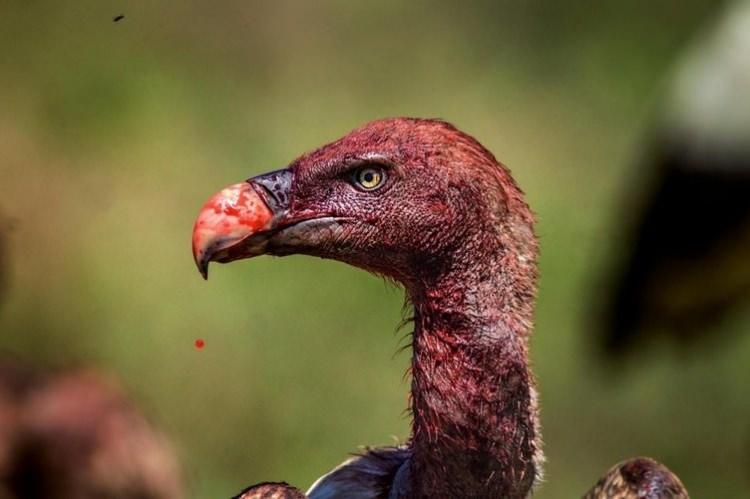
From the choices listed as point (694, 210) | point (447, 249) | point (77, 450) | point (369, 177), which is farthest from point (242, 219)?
point (694, 210)

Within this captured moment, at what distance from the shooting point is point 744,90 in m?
9.04

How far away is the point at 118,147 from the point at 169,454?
3.88 meters

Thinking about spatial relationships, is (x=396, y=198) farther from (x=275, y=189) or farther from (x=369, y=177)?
(x=275, y=189)

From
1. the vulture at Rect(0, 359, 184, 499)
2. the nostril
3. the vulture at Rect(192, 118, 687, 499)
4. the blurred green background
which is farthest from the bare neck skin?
the blurred green background

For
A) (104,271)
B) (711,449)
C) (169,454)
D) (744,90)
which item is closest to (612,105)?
(744,90)

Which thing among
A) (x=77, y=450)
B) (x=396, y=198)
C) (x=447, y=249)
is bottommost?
(x=77, y=450)

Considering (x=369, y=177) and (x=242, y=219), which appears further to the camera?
(x=369, y=177)

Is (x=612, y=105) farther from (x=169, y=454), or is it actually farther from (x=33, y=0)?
(x=169, y=454)

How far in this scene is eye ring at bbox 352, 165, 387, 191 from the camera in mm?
4410

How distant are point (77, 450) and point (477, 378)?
8.52 feet

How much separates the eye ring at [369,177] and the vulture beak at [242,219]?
6.9 inches

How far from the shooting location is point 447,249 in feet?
14.4

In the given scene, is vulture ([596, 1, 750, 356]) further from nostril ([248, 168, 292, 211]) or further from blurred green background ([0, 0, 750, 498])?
nostril ([248, 168, 292, 211])

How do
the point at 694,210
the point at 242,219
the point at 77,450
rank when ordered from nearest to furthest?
the point at 242,219, the point at 77,450, the point at 694,210
